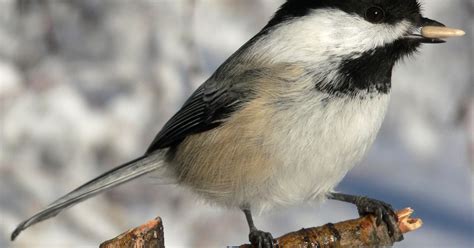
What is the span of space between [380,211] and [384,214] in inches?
0.9

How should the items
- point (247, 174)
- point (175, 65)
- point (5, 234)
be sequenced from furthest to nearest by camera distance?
1. point (175, 65)
2. point (5, 234)
3. point (247, 174)

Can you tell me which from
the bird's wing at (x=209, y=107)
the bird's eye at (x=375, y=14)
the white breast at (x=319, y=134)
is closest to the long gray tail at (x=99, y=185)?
the bird's wing at (x=209, y=107)

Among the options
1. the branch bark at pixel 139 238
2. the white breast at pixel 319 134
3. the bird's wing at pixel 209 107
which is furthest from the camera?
the bird's wing at pixel 209 107

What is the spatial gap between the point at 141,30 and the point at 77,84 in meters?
0.30

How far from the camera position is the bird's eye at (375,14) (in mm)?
1969

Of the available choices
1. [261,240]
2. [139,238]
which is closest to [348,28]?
[261,240]

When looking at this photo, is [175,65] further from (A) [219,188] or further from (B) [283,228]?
(A) [219,188]

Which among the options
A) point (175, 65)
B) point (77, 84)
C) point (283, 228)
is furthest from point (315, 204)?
point (77, 84)

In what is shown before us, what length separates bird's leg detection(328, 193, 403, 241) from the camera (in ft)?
5.99

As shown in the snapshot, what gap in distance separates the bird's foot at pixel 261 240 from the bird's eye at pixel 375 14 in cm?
57

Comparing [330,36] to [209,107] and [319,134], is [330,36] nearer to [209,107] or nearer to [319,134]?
[319,134]

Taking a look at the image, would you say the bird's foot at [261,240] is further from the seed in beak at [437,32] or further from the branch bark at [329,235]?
the seed in beak at [437,32]

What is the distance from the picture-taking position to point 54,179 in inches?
118

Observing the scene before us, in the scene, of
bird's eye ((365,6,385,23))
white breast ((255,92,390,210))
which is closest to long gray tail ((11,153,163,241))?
white breast ((255,92,390,210))
